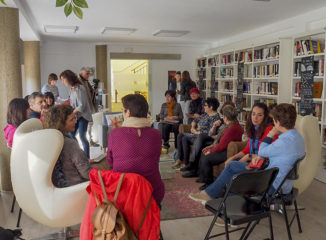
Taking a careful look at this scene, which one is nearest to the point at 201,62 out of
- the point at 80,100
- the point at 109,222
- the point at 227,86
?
the point at 227,86

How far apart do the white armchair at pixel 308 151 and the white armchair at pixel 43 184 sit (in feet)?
7.41

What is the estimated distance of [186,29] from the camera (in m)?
7.95

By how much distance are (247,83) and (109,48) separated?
16.1 ft

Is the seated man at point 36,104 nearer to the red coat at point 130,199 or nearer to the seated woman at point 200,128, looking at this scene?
the seated woman at point 200,128

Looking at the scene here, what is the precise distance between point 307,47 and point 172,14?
2569 mm

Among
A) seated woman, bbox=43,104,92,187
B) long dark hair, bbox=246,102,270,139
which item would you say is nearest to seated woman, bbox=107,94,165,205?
seated woman, bbox=43,104,92,187

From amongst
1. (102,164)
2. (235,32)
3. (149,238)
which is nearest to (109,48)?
(235,32)

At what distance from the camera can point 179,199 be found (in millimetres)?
3916

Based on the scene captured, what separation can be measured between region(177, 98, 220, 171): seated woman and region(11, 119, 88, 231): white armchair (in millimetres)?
2766

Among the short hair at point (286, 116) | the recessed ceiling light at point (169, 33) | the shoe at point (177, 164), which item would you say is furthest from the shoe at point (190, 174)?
the recessed ceiling light at point (169, 33)

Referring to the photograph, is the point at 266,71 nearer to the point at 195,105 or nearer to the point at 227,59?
the point at 195,105

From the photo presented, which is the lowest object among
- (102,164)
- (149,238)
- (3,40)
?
(149,238)

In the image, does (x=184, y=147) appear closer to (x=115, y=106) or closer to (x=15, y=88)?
(x=15, y=88)

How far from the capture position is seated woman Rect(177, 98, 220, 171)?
4906mm
